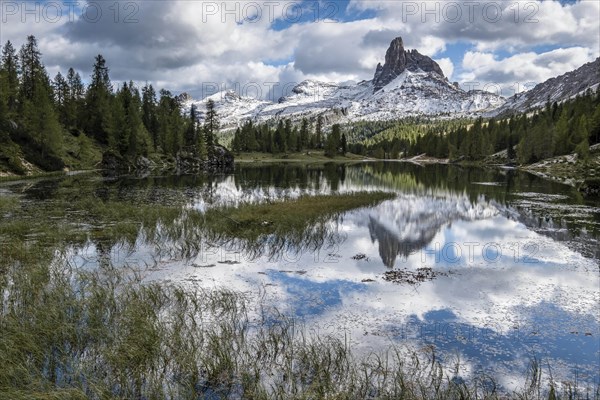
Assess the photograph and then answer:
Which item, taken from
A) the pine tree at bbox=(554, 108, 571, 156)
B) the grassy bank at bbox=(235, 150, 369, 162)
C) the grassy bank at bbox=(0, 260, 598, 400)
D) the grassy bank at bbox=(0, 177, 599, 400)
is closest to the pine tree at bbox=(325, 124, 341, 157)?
the grassy bank at bbox=(235, 150, 369, 162)

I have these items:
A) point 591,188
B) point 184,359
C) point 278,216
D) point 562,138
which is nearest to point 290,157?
point 562,138

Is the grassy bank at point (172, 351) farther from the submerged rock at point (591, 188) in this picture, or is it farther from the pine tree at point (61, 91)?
the pine tree at point (61, 91)

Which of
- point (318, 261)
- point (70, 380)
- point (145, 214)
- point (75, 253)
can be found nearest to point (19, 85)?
point (145, 214)

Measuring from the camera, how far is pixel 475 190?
217ft

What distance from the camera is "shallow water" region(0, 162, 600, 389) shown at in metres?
14.4

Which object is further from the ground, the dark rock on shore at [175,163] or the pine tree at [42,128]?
the pine tree at [42,128]

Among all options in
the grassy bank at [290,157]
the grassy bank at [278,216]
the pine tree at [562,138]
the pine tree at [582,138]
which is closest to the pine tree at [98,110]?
the grassy bank at [290,157]

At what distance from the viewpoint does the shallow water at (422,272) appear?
14398mm

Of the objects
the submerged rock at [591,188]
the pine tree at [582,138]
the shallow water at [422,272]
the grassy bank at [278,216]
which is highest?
the pine tree at [582,138]

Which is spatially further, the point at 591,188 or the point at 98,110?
the point at 98,110

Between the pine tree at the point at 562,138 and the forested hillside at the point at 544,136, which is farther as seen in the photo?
the pine tree at the point at 562,138

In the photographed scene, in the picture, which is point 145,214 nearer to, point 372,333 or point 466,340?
point 372,333

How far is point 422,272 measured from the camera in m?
23.1

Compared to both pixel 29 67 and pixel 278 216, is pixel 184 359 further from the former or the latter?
pixel 29 67
